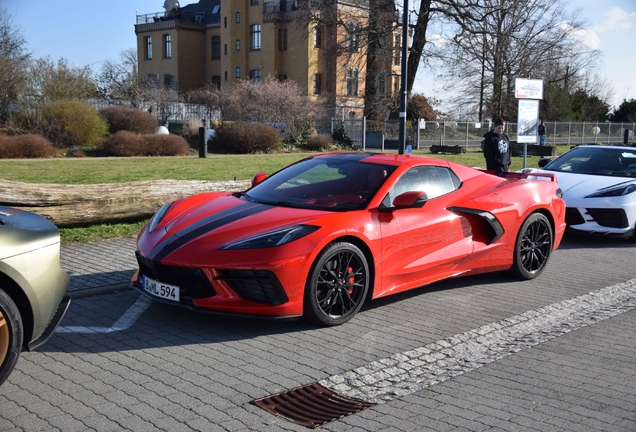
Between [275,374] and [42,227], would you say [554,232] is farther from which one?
[42,227]

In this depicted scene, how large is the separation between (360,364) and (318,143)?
28.4m

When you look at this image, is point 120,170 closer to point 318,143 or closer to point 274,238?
point 274,238

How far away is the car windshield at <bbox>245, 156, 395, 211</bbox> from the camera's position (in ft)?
19.4

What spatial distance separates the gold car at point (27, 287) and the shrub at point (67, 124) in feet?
75.8

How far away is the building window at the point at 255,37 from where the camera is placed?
6122cm

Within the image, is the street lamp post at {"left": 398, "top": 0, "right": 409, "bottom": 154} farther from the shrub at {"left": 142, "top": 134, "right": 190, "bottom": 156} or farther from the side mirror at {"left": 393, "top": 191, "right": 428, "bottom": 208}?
the side mirror at {"left": 393, "top": 191, "right": 428, "bottom": 208}

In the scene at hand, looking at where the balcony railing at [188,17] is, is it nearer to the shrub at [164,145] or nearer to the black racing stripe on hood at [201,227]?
the shrub at [164,145]

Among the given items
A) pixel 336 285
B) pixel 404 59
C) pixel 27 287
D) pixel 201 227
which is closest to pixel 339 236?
pixel 336 285

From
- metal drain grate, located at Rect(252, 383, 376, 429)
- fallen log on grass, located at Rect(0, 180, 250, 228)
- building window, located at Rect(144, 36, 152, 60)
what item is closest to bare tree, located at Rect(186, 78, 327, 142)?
fallen log on grass, located at Rect(0, 180, 250, 228)

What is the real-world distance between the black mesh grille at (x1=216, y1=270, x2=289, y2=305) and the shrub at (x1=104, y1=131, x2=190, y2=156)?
21.6m

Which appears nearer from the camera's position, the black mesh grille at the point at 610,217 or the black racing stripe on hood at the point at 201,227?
the black racing stripe on hood at the point at 201,227

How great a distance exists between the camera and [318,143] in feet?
107

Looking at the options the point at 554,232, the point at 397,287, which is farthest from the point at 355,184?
the point at 554,232

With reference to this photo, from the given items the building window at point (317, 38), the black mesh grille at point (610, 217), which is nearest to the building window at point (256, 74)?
the building window at point (317, 38)
